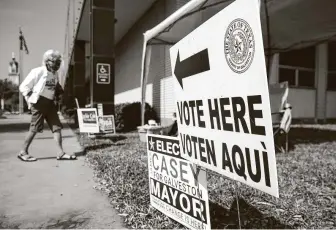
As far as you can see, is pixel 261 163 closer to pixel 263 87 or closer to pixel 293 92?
pixel 263 87

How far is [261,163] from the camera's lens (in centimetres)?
150

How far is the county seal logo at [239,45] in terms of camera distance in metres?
1.48

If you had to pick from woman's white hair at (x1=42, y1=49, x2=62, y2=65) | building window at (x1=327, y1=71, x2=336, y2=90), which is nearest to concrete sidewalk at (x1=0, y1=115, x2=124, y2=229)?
woman's white hair at (x1=42, y1=49, x2=62, y2=65)

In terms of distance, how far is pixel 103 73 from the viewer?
9.91 metres

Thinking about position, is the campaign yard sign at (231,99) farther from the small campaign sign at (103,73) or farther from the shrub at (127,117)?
the shrub at (127,117)

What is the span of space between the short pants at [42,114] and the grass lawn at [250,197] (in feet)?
3.18

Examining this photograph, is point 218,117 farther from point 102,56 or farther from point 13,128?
point 13,128

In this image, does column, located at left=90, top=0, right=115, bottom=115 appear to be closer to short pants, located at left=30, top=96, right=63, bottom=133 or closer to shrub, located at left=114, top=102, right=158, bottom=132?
shrub, located at left=114, top=102, right=158, bottom=132

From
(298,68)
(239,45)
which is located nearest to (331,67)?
(298,68)

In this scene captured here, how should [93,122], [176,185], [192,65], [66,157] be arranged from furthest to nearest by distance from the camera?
1. [93,122]
2. [66,157]
3. [176,185]
4. [192,65]

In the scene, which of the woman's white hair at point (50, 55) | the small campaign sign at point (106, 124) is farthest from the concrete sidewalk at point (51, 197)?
the small campaign sign at point (106, 124)

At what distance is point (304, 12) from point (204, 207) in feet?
18.7

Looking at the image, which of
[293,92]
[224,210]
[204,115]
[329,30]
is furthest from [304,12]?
[293,92]

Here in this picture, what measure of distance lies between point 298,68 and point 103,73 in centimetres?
955
